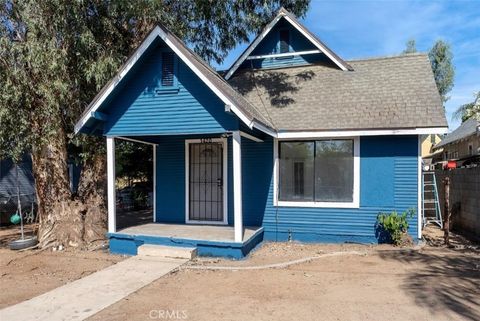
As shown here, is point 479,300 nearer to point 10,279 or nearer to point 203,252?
point 203,252

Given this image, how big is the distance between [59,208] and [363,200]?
766 cm

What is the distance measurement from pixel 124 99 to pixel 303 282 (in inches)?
222

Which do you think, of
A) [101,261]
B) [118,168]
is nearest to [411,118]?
[101,261]

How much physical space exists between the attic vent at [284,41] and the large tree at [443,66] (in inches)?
1099

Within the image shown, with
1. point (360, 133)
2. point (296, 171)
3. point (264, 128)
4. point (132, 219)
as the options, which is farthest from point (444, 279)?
point (132, 219)

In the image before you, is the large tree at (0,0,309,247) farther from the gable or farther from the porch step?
the porch step

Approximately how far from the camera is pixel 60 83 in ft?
31.3

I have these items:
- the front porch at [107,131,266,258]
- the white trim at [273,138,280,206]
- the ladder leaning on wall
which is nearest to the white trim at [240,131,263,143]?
the front porch at [107,131,266,258]

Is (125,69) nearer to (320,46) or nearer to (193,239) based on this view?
(193,239)

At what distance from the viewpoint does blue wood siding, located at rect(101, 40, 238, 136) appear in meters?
8.73

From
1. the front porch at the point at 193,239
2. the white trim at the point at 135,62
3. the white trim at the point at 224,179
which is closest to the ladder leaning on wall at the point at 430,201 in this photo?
the front porch at the point at 193,239

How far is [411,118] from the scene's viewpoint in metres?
9.49

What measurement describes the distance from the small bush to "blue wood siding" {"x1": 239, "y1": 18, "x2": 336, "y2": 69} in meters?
5.15

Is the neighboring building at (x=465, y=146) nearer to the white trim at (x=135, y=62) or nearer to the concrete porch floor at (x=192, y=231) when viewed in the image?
the concrete porch floor at (x=192, y=231)
